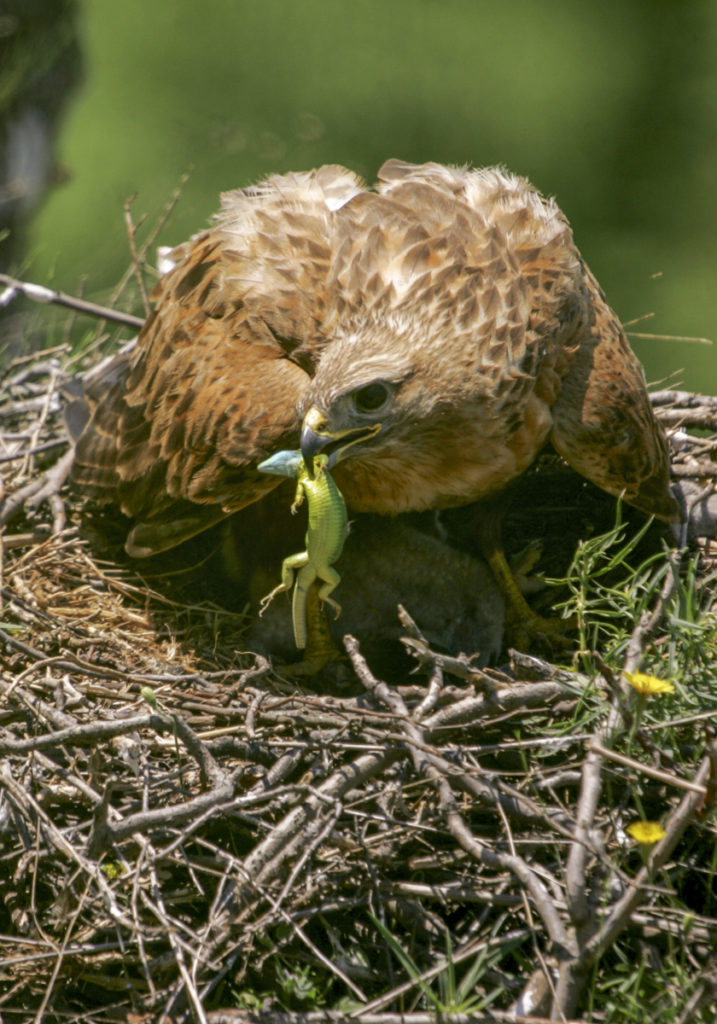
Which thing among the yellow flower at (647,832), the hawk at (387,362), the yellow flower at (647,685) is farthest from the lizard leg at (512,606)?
the yellow flower at (647,832)

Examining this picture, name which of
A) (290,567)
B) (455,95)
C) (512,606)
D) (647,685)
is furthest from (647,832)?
(455,95)

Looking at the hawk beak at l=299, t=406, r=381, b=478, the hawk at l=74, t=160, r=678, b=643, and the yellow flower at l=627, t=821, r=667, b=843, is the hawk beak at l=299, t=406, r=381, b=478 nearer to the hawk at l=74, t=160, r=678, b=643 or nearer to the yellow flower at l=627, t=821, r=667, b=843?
the hawk at l=74, t=160, r=678, b=643

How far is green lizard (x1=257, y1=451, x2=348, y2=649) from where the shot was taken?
300cm

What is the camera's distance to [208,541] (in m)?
4.03

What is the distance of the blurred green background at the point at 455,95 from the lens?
805 centimetres

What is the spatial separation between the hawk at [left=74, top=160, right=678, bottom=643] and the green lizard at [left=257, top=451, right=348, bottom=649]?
7cm

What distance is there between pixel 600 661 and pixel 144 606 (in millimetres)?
1966

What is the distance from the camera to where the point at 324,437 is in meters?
2.93

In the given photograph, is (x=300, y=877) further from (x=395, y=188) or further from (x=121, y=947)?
(x=395, y=188)

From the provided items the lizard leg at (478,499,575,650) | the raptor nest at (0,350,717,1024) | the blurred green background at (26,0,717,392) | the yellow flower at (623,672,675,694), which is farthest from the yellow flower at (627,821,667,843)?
the blurred green background at (26,0,717,392)

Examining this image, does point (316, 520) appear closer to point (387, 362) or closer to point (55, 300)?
point (387, 362)

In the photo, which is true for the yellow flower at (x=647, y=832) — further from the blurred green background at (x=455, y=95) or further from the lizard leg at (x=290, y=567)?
the blurred green background at (x=455, y=95)

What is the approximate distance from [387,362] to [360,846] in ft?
4.24

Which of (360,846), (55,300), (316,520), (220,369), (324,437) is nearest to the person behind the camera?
(360,846)
